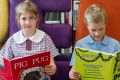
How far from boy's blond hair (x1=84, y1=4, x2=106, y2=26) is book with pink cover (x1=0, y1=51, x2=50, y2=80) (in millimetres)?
357

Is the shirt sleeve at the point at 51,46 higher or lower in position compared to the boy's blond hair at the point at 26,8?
lower

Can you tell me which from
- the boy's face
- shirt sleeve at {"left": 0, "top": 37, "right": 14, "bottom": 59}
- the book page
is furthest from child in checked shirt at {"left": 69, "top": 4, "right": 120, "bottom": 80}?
shirt sleeve at {"left": 0, "top": 37, "right": 14, "bottom": 59}

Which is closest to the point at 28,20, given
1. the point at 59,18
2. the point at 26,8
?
the point at 26,8

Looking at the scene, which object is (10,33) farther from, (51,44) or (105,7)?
Result: (105,7)

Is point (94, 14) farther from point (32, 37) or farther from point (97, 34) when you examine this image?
point (32, 37)

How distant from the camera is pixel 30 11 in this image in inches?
66.4

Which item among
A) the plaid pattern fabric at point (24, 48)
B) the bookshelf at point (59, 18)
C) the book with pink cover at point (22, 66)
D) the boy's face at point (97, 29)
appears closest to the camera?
the book with pink cover at point (22, 66)

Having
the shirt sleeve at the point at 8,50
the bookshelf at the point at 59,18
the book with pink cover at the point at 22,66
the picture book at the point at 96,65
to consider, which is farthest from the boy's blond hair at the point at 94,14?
the bookshelf at the point at 59,18

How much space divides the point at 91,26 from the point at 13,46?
1.67 feet

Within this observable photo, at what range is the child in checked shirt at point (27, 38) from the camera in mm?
1686

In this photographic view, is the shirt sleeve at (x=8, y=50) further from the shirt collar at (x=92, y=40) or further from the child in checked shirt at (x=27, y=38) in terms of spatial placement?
the shirt collar at (x=92, y=40)

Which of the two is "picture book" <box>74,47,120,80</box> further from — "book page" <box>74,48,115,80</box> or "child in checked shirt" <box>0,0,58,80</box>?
"child in checked shirt" <box>0,0,58,80</box>

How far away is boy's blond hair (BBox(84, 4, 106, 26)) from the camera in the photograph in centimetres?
163

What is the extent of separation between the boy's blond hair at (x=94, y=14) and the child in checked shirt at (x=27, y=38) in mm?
278
